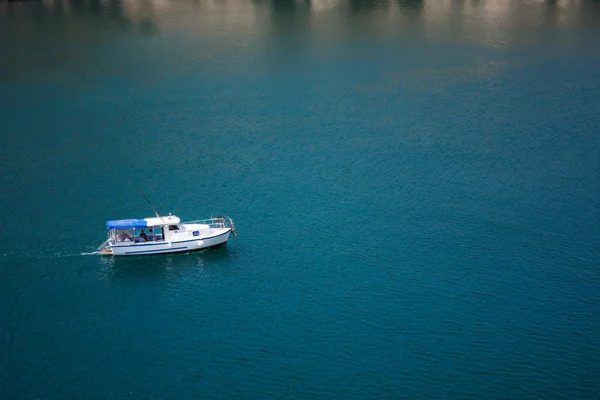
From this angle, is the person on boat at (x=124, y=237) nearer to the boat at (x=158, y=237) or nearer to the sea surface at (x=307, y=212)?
the boat at (x=158, y=237)

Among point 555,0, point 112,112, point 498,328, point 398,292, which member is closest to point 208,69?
point 112,112

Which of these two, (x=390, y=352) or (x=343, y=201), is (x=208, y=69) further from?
(x=390, y=352)

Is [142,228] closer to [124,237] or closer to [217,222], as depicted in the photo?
[124,237]

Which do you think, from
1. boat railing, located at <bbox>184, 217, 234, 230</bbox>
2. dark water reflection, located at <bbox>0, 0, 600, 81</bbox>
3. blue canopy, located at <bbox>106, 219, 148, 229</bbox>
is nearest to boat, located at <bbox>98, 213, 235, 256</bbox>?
blue canopy, located at <bbox>106, 219, 148, 229</bbox>

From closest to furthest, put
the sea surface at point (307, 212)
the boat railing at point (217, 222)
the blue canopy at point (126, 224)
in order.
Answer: the sea surface at point (307, 212)
the blue canopy at point (126, 224)
the boat railing at point (217, 222)

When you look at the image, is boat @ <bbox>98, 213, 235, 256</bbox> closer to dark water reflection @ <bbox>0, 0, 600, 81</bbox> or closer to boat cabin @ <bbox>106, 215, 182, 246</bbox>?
boat cabin @ <bbox>106, 215, 182, 246</bbox>

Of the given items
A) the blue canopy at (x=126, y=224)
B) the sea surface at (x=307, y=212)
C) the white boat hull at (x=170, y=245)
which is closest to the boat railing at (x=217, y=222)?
the white boat hull at (x=170, y=245)

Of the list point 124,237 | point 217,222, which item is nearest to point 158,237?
point 124,237
